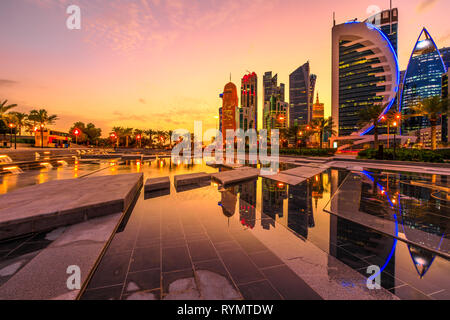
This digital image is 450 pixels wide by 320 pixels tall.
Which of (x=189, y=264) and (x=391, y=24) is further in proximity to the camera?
(x=391, y=24)

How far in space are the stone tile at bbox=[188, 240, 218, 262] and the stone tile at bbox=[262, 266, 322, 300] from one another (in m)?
1.02

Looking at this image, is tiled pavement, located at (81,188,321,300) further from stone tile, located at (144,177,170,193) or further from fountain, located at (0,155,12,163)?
fountain, located at (0,155,12,163)

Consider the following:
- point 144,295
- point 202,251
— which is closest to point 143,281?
point 144,295

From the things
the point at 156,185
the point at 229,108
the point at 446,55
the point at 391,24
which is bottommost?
the point at 156,185

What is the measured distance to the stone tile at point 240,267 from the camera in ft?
9.27

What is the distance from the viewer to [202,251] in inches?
141

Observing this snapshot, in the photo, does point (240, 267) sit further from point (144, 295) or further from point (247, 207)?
point (247, 207)

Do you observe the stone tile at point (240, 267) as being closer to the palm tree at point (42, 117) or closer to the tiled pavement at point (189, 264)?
the tiled pavement at point (189, 264)

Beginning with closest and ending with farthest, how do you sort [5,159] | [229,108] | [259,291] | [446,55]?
[259,291], [5,159], [229,108], [446,55]

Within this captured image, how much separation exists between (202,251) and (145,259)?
1.01 metres

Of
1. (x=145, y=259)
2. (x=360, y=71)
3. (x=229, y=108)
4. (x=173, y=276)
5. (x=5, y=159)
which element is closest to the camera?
(x=173, y=276)

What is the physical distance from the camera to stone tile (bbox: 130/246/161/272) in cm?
308
